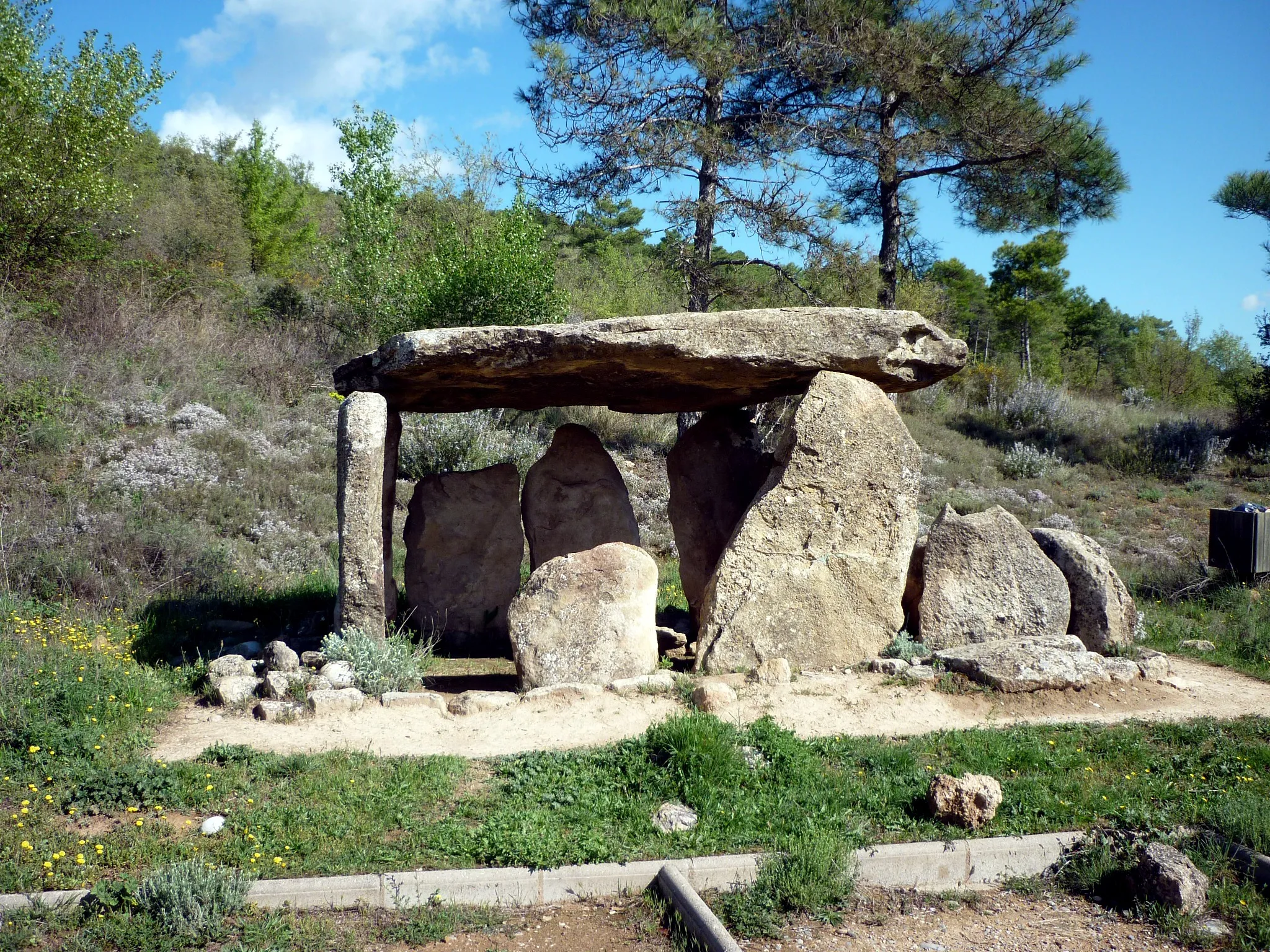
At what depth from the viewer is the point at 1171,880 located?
4.26 m

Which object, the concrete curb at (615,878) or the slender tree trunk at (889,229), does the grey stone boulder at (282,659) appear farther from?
the slender tree trunk at (889,229)

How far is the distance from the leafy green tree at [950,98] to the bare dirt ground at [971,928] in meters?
12.5

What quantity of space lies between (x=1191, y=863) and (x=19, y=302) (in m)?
17.3

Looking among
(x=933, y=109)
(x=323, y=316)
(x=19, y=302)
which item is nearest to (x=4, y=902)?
(x=19, y=302)

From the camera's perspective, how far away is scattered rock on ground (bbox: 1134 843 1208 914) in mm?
4238

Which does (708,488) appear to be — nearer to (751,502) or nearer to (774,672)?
(751,502)

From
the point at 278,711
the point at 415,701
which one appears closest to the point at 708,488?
the point at 415,701

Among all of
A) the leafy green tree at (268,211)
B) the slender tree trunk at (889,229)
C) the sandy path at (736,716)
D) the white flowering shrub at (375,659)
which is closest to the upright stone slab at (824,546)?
the sandy path at (736,716)

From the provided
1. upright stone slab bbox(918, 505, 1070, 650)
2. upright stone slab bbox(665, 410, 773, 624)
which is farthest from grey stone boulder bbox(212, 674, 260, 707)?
upright stone slab bbox(918, 505, 1070, 650)

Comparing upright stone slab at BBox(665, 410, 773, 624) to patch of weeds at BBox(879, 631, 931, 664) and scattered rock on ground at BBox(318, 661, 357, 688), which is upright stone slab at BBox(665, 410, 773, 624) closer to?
patch of weeds at BBox(879, 631, 931, 664)

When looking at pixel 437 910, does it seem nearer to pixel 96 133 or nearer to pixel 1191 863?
pixel 1191 863

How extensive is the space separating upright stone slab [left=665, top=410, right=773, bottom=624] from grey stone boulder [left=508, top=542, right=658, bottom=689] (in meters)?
2.55

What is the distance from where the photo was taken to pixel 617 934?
162 inches

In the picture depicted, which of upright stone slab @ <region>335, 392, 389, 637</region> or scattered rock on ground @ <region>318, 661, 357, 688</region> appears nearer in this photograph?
scattered rock on ground @ <region>318, 661, 357, 688</region>
